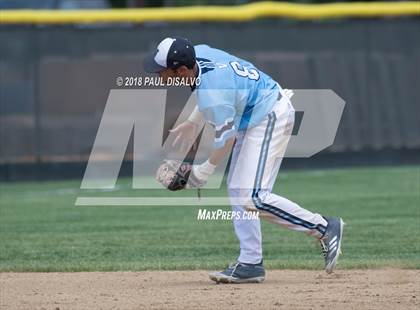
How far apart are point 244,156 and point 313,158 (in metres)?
11.1

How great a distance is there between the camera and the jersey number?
8.03 meters

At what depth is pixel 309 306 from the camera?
7.18 metres

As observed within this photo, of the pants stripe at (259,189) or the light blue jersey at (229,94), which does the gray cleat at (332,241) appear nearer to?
the pants stripe at (259,189)

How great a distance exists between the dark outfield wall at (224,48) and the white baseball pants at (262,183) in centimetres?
1055

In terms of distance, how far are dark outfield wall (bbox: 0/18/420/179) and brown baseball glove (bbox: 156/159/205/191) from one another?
10391 millimetres

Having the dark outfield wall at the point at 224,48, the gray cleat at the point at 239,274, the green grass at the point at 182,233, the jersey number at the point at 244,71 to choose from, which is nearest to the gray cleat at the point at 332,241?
the gray cleat at the point at 239,274

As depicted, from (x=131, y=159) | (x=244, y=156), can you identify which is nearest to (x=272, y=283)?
(x=244, y=156)

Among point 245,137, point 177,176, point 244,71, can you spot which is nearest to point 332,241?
point 245,137

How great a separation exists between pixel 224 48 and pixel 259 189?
1124cm

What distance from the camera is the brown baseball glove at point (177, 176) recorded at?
8086mm

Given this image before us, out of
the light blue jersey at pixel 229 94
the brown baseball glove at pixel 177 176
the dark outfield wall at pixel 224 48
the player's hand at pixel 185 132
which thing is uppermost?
the light blue jersey at pixel 229 94

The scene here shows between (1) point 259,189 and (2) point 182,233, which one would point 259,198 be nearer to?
(1) point 259,189

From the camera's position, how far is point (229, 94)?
7.82 meters

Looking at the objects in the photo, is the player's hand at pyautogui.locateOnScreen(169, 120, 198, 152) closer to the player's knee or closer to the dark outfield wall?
the player's knee
